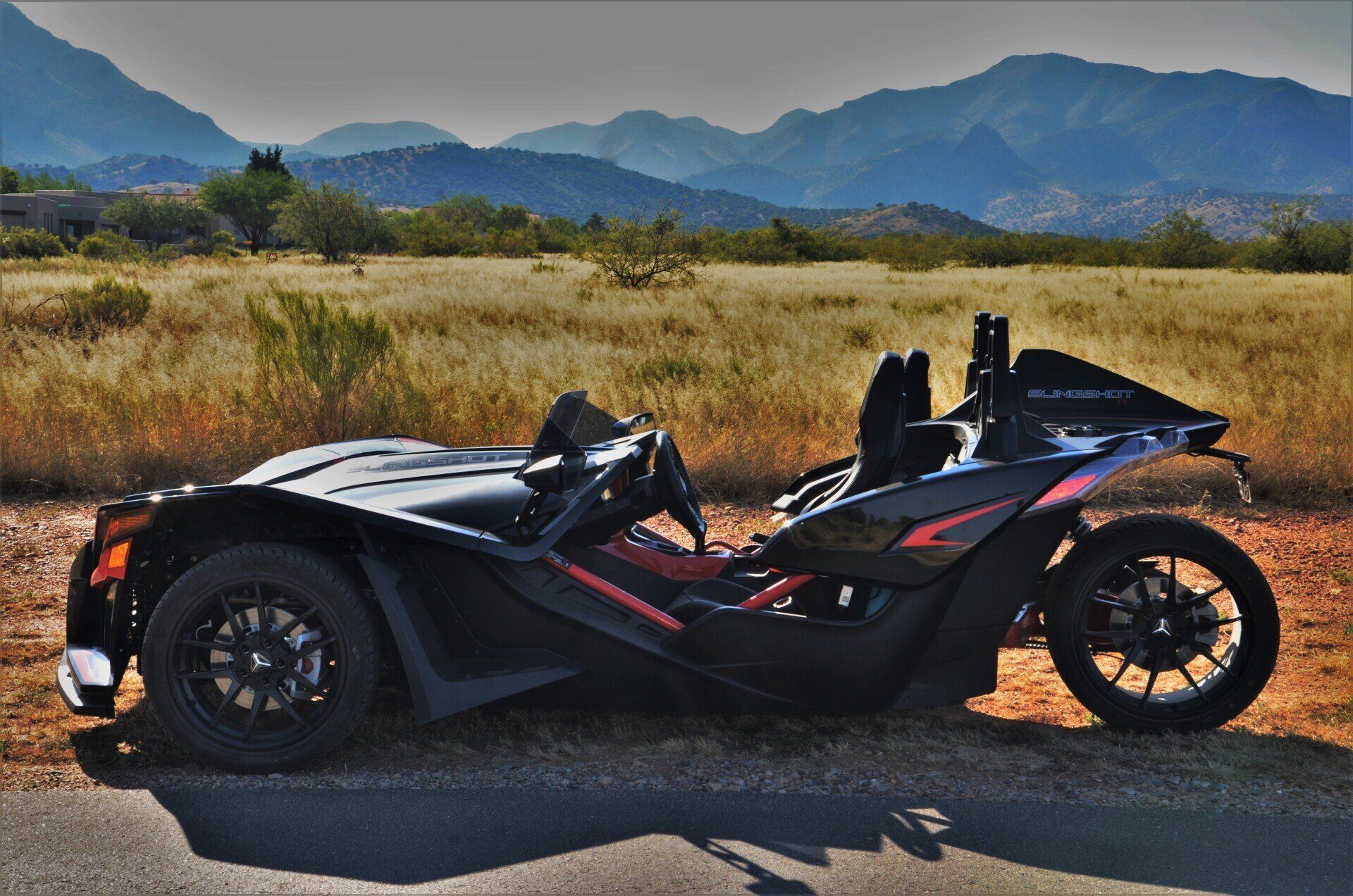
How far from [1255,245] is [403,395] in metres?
49.6

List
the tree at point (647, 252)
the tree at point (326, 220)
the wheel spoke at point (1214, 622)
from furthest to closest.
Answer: the tree at point (326, 220) → the tree at point (647, 252) → the wheel spoke at point (1214, 622)

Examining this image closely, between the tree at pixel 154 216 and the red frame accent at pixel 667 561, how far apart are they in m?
85.0

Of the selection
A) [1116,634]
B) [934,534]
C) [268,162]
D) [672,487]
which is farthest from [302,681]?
[268,162]

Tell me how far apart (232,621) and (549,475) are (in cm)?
115

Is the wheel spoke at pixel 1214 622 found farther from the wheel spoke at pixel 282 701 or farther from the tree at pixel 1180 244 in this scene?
the tree at pixel 1180 244

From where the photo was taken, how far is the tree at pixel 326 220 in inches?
1837

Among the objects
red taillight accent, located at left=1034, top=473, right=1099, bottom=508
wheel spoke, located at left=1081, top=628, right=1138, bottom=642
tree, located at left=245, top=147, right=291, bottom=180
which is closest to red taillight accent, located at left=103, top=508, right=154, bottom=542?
red taillight accent, located at left=1034, top=473, right=1099, bottom=508

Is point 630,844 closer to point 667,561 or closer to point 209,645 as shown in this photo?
point 667,561

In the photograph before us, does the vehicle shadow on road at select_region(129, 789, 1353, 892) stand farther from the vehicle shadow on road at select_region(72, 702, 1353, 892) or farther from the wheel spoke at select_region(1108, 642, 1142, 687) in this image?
the wheel spoke at select_region(1108, 642, 1142, 687)

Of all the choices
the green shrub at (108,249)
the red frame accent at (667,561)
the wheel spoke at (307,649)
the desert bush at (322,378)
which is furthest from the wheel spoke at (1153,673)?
the green shrub at (108,249)

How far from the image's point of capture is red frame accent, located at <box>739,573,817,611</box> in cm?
362

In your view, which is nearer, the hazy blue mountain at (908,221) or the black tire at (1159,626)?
Result: the black tire at (1159,626)

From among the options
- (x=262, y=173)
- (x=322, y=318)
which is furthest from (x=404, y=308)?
(x=262, y=173)

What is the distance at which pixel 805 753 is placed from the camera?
3580 mm
